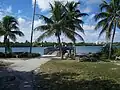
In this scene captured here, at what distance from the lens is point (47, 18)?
1389 inches

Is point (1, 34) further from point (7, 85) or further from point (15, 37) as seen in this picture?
point (7, 85)

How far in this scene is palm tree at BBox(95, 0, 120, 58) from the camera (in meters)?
37.4

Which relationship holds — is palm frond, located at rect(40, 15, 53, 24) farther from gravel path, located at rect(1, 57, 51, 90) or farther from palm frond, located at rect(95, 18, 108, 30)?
gravel path, located at rect(1, 57, 51, 90)

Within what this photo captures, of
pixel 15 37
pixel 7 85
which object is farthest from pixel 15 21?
pixel 7 85

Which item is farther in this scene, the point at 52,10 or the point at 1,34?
the point at 1,34

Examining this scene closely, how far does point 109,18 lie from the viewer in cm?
3819

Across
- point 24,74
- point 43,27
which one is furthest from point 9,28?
point 24,74

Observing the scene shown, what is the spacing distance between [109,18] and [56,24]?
8.68 m

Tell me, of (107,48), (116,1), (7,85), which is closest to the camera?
(7,85)

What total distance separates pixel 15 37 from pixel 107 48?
14.9m

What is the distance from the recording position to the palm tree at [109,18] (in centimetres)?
3744

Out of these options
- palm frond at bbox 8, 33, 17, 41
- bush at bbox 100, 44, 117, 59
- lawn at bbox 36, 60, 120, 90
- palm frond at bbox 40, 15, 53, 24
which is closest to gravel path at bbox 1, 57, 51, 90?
lawn at bbox 36, 60, 120, 90

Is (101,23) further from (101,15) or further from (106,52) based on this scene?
(106,52)

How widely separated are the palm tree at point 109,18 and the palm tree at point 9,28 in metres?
13.1
